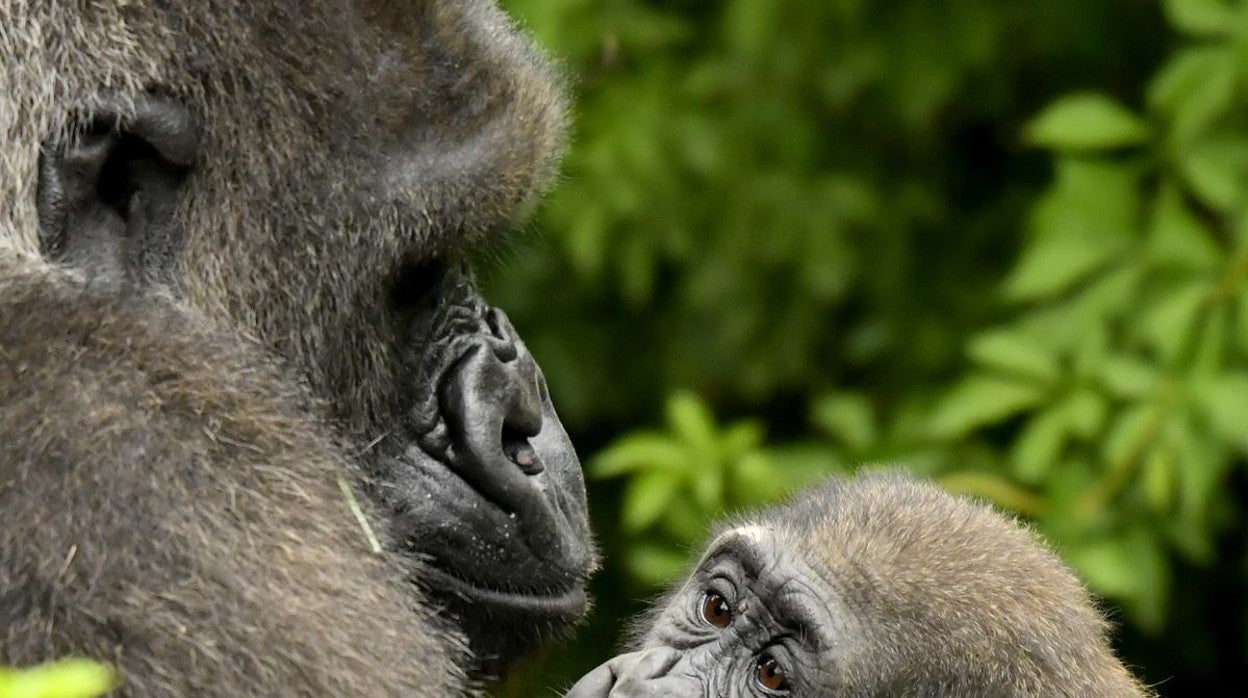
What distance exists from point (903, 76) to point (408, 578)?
9.14 feet

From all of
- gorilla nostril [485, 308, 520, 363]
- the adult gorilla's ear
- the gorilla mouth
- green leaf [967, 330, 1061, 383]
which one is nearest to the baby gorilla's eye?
the gorilla mouth

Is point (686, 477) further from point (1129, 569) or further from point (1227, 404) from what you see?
point (1227, 404)

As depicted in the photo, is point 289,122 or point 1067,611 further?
point 1067,611

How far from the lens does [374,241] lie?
206cm

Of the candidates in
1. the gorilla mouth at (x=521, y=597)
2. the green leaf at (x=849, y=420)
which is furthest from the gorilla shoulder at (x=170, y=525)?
the green leaf at (x=849, y=420)

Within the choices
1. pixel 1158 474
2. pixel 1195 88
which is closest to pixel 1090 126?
pixel 1195 88

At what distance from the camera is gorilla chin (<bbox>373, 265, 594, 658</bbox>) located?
2156 millimetres

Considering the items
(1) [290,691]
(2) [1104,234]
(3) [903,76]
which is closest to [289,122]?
(1) [290,691]

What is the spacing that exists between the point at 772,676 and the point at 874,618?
0.52 feet

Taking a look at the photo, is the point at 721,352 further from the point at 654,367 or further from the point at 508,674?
the point at 508,674

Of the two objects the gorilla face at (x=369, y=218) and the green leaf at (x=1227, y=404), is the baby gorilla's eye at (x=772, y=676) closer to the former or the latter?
the gorilla face at (x=369, y=218)

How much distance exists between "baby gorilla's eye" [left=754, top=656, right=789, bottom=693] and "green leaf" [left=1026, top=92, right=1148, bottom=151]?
70.8 inches

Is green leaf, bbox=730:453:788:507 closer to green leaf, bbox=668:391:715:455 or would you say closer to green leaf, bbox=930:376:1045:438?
green leaf, bbox=668:391:715:455

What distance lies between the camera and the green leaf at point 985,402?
378 cm
